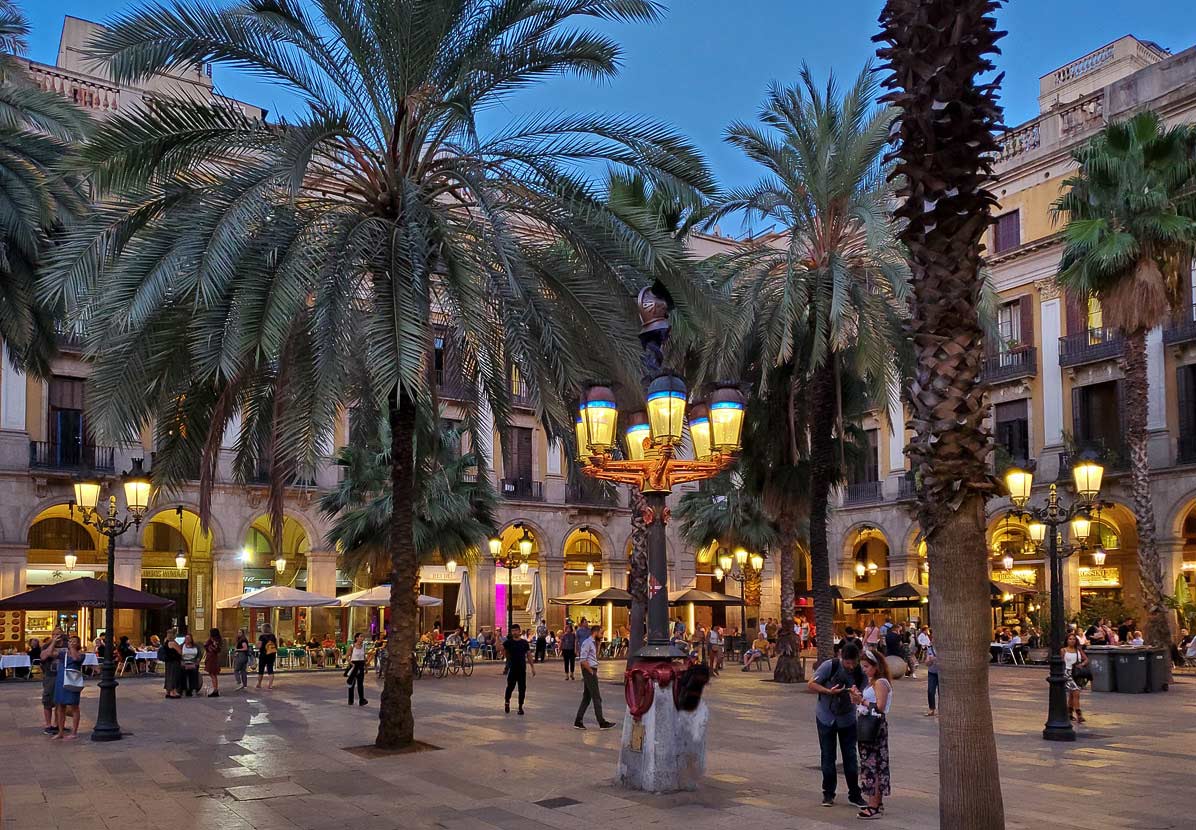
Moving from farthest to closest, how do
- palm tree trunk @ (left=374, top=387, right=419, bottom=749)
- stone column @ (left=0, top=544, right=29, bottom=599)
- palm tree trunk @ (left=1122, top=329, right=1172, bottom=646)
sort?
stone column @ (left=0, top=544, right=29, bottom=599) → palm tree trunk @ (left=1122, top=329, right=1172, bottom=646) → palm tree trunk @ (left=374, top=387, right=419, bottom=749)

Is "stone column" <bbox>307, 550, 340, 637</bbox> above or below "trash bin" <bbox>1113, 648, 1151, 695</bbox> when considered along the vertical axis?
above

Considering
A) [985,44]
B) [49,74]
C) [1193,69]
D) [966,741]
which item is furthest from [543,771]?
[1193,69]

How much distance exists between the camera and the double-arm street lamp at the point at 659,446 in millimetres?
11445

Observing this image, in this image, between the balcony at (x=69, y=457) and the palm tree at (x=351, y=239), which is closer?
the palm tree at (x=351, y=239)

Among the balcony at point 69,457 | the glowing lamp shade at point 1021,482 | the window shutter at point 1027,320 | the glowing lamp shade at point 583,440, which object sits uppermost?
the window shutter at point 1027,320

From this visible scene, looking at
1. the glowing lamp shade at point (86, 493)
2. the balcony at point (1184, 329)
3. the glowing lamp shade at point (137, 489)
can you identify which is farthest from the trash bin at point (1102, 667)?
the glowing lamp shade at point (86, 493)

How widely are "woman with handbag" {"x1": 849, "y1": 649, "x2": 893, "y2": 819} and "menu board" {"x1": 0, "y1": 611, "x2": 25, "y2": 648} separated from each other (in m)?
31.2

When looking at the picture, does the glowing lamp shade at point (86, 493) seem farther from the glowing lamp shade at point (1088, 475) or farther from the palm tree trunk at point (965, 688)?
the glowing lamp shade at point (1088, 475)

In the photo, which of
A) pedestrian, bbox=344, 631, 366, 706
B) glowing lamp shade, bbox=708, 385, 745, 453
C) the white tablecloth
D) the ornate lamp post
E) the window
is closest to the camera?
glowing lamp shade, bbox=708, 385, 745, 453

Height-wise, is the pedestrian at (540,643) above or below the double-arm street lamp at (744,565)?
below

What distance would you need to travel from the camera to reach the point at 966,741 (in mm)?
6547

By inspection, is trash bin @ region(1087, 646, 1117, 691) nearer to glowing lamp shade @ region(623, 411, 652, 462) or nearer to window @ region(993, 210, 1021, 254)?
glowing lamp shade @ region(623, 411, 652, 462)

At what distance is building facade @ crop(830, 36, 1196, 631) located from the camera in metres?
33.8

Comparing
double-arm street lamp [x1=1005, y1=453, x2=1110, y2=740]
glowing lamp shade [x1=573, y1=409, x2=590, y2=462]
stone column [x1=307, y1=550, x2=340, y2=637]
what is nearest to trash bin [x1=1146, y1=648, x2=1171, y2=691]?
double-arm street lamp [x1=1005, y1=453, x2=1110, y2=740]
